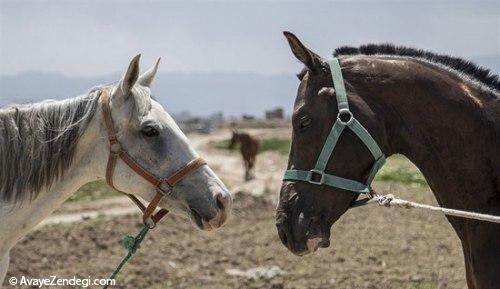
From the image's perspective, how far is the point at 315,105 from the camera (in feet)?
10.8

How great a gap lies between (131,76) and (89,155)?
0.53 m

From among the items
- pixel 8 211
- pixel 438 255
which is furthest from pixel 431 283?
pixel 8 211

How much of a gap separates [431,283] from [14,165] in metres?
5.70

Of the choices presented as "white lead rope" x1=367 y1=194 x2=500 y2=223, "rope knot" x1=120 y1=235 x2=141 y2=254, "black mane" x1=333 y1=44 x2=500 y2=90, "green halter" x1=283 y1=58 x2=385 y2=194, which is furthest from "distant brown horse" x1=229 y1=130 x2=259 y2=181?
"green halter" x1=283 y1=58 x2=385 y2=194

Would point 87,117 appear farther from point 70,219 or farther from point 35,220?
Result: point 70,219

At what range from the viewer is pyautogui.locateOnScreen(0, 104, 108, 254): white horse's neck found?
369 cm

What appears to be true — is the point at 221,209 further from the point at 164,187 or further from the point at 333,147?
the point at 333,147

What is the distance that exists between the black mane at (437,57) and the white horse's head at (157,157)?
1.06 meters

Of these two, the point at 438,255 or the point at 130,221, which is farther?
the point at 130,221

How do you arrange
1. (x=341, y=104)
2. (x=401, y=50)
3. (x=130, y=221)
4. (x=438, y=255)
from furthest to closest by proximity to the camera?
(x=130, y=221)
(x=438, y=255)
(x=401, y=50)
(x=341, y=104)

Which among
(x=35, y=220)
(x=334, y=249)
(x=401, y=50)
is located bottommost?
(x=334, y=249)

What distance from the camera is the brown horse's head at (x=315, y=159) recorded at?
322cm

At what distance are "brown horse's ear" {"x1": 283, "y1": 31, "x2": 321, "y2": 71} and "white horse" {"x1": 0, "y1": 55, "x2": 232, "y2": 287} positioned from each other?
92 centimetres

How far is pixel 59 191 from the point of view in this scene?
12.5 feet
